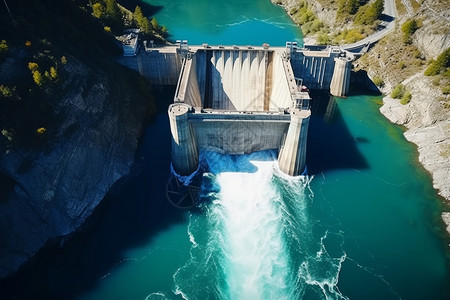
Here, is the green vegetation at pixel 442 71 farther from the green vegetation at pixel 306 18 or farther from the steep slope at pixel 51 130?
the steep slope at pixel 51 130

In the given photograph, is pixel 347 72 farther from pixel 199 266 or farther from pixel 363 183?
pixel 199 266

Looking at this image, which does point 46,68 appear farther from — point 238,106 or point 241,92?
point 241,92

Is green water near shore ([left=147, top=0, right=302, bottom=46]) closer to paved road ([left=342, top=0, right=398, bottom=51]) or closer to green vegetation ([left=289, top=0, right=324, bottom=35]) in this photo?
green vegetation ([left=289, top=0, right=324, bottom=35])

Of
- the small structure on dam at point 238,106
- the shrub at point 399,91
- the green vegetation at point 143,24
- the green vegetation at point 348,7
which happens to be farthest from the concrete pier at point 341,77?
the green vegetation at point 143,24

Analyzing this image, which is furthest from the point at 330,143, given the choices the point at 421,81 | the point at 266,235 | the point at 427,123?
the point at 266,235

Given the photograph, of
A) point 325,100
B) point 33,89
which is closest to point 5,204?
point 33,89
